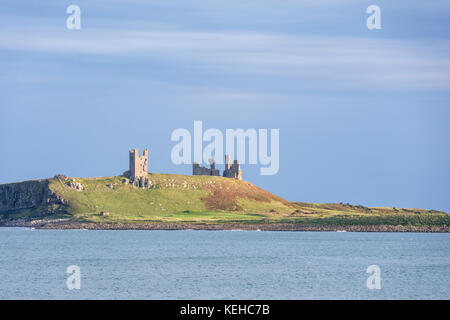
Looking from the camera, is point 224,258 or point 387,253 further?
point 387,253

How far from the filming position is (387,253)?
117 m

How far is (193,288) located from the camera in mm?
68125

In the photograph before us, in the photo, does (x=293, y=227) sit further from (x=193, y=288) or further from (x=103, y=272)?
(x=193, y=288)

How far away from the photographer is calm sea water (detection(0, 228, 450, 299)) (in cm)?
6544

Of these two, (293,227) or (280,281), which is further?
(293,227)

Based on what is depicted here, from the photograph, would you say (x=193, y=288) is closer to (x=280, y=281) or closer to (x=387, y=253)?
(x=280, y=281)

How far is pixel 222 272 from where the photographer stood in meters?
82.6

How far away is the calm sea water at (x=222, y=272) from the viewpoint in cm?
6544
